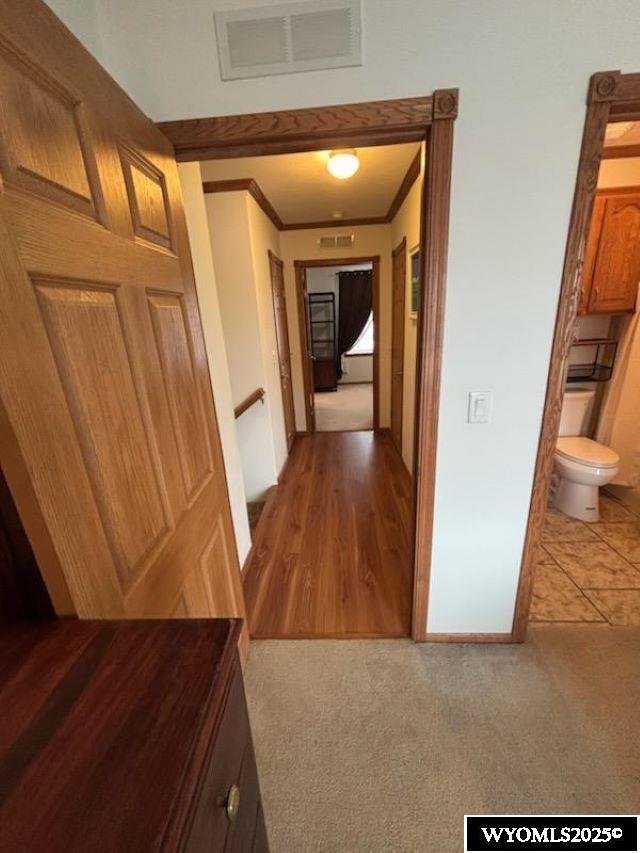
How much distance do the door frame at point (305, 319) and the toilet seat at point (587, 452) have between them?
2.07 metres

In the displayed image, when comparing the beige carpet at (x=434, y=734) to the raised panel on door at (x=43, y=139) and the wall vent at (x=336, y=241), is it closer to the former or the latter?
the raised panel on door at (x=43, y=139)

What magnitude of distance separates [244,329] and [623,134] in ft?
8.20

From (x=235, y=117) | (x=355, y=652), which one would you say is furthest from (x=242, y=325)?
(x=355, y=652)

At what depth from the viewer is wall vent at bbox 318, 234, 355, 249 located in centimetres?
363

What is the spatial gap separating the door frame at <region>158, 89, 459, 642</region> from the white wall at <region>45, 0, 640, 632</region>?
1.3 inches

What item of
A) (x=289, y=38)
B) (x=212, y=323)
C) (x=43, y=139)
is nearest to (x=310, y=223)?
(x=212, y=323)

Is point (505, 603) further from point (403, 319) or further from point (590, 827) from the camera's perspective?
point (403, 319)

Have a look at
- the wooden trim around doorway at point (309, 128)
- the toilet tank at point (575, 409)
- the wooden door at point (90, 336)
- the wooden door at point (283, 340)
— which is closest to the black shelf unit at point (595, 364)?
the toilet tank at point (575, 409)

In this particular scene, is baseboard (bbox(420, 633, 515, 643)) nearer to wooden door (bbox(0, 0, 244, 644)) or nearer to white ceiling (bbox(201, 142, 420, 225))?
wooden door (bbox(0, 0, 244, 644))

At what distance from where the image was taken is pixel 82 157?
27.2 inches

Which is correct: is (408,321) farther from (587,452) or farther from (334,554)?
(334,554)

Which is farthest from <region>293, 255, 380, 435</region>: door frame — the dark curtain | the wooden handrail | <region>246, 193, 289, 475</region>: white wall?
the dark curtain

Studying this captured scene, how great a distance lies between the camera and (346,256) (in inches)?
148

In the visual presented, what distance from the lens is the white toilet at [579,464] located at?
2.26 m
